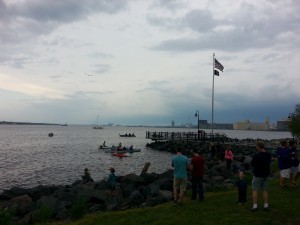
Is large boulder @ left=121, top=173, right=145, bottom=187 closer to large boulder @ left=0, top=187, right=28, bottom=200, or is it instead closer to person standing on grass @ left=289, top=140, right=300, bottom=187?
large boulder @ left=0, top=187, right=28, bottom=200

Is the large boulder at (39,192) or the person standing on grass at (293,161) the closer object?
the person standing on grass at (293,161)

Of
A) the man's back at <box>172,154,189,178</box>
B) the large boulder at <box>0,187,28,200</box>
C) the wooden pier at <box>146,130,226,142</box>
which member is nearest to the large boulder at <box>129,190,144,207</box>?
the man's back at <box>172,154,189,178</box>

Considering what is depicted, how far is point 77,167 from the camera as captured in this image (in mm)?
38094

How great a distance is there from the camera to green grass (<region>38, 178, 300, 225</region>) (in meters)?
9.09

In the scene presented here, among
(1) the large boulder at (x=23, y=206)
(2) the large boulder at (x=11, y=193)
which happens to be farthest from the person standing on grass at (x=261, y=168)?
(2) the large boulder at (x=11, y=193)

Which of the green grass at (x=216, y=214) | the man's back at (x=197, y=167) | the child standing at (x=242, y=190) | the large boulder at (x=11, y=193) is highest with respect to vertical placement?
the man's back at (x=197, y=167)

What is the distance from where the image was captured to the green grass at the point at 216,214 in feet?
29.8

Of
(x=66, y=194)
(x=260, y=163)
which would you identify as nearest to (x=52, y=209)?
(x=66, y=194)

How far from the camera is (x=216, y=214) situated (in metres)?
9.74

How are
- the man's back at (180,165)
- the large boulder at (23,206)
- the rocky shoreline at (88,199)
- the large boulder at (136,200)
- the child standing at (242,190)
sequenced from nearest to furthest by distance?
the child standing at (242,190) → the man's back at (180,165) → the rocky shoreline at (88,199) → the large boulder at (136,200) → the large boulder at (23,206)

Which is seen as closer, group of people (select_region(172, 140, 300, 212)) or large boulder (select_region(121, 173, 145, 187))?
group of people (select_region(172, 140, 300, 212))

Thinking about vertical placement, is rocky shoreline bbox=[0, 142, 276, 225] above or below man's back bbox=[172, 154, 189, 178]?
below

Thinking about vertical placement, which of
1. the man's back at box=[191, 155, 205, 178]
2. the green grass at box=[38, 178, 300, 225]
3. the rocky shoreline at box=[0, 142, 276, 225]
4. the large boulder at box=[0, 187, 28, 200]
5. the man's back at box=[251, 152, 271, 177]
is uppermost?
the man's back at box=[251, 152, 271, 177]

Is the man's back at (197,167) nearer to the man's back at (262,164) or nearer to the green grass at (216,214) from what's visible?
the green grass at (216,214)
